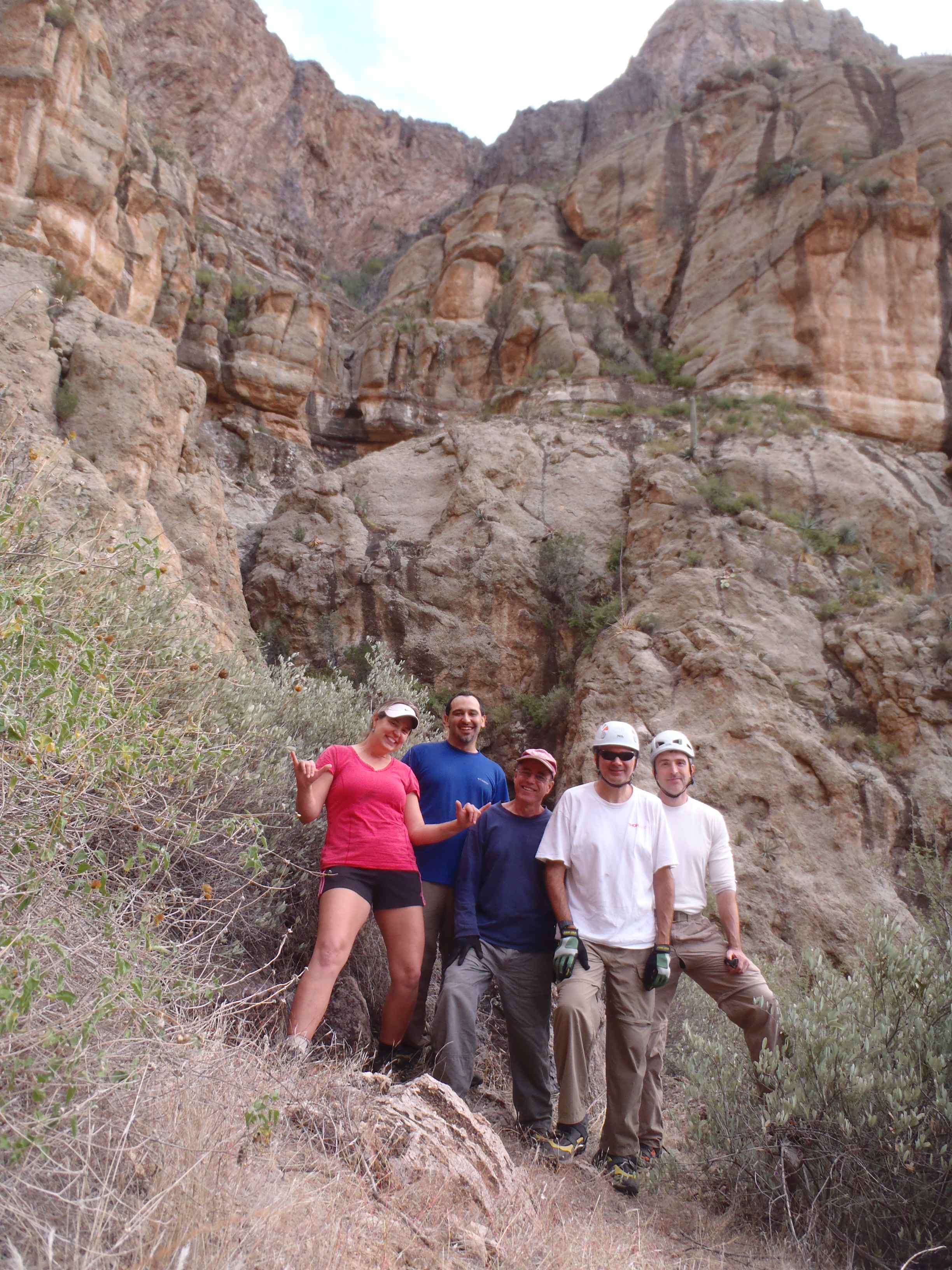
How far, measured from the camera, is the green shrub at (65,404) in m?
9.41

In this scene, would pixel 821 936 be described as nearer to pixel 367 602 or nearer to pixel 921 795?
pixel 921 795

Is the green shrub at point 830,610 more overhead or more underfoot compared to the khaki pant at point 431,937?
more overhead

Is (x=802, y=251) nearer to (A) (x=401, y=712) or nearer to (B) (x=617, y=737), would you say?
(B) (x=617, y=737)

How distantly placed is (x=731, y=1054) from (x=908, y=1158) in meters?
0.95

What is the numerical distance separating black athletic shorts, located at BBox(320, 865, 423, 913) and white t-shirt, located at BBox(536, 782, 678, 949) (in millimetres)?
690

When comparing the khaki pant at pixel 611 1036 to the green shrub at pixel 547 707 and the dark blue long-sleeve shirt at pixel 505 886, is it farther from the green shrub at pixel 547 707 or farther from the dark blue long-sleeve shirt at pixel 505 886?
the green shrub at pixel 547 707

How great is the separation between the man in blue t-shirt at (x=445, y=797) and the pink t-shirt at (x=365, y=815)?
0.30 m

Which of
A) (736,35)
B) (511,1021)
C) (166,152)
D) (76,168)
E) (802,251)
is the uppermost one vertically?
(736,35)

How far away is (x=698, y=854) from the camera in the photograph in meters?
4.23

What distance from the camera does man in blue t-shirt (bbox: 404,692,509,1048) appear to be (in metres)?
4.43

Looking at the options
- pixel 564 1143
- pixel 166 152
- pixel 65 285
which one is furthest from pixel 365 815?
pixel 166 152

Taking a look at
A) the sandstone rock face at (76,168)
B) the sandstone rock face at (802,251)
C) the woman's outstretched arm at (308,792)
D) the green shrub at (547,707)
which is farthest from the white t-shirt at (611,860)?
the sandstone rock face at (802,251)

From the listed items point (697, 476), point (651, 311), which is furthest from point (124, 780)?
point (651, 311)

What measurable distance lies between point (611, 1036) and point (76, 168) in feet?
50.0
